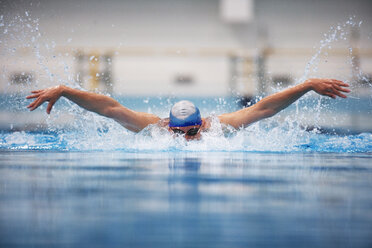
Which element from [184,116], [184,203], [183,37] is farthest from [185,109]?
[183,37]

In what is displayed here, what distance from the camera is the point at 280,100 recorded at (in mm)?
1981

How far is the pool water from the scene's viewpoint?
1.73 feet

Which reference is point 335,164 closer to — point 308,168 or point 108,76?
point 308,168

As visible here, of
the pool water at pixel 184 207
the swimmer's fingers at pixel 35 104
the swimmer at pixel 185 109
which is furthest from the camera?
the swimmer at pixel 185 109

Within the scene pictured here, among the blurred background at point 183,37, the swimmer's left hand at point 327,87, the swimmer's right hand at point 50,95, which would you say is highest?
the blurred background at point 183,37

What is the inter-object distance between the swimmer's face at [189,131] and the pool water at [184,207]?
2.42 ft

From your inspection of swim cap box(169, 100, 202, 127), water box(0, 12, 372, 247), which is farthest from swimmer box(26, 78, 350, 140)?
water box(0, 12, 372, 247)

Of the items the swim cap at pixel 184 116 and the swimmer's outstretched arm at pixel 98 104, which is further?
the swim cap at pixel 184 116

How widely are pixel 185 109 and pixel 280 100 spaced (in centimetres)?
39

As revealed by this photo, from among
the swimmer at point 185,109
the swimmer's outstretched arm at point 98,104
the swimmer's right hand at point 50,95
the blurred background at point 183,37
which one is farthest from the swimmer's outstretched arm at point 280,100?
the blurred background at point 183,37

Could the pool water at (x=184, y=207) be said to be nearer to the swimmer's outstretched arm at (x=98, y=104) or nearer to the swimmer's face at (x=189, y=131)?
the swimmer's outstretched arm at (x=98, y=104)

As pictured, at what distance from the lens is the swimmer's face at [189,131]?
1973mm

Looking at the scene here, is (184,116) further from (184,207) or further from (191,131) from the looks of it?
(184,207)

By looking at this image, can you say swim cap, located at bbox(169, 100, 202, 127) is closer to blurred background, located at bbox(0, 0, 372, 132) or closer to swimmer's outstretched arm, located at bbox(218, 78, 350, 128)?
swimmer's outstretched arm, located at bbox(218, 78, 350, 128)
